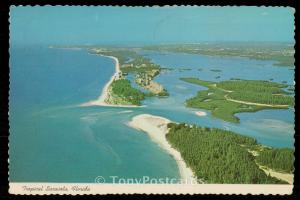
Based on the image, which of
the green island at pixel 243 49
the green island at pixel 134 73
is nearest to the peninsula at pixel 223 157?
the green island at pixel 134 73

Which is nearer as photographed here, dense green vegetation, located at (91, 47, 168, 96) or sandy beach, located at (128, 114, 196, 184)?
sandy beach, located at (128, 114, 196, 184)

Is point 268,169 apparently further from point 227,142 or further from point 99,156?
point 99,156

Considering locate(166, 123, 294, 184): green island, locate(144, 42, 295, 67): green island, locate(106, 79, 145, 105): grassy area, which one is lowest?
locate(166, 123, 294, 184): green island

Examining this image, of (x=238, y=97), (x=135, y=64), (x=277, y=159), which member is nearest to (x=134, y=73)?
(x=135, y=64)

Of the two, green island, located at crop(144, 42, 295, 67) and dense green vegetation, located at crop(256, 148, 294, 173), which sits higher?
green island, located at crop(144, 42, 295, 67)

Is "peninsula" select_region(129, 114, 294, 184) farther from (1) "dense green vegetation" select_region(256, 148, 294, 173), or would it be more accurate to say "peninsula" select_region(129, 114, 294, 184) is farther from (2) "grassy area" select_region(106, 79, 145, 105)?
(2) "grassy area" select_region(106, 79, 145, 105)

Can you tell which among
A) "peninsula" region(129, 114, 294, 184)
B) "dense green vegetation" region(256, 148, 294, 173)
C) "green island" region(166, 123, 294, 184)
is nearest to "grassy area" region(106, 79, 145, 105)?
"peninsula" region(129, 114, 294, 184)
